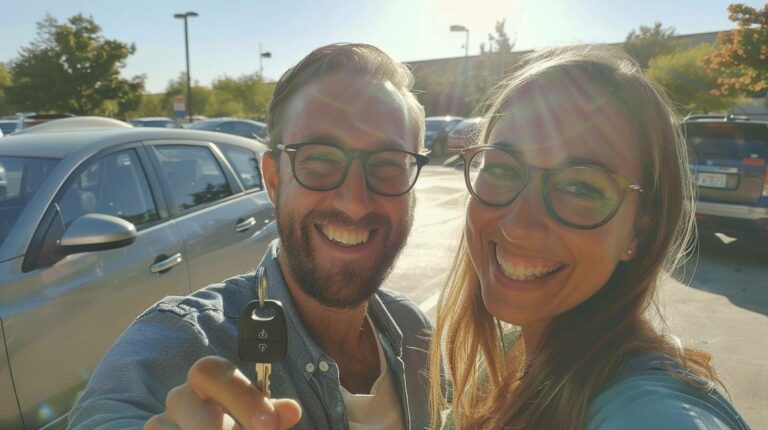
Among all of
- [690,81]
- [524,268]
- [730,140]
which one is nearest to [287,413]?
[524,268]

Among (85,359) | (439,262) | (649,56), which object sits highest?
(649,56)

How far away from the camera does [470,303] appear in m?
1.87

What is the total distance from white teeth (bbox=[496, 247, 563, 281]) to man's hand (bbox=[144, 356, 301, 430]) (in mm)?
864

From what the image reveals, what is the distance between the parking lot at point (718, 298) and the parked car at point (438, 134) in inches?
499

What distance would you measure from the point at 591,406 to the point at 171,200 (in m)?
2.74

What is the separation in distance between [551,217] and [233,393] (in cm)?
96

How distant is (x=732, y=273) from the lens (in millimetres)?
6215

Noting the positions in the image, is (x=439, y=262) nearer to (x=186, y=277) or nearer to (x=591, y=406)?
(x=186, y=277)

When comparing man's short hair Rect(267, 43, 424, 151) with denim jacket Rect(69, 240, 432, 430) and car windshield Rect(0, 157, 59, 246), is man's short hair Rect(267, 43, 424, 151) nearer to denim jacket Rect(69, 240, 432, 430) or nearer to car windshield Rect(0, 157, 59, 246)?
denim jacket Rect(69, 240, 432, 430)

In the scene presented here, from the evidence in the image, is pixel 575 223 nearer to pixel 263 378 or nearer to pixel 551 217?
pixel 551 217

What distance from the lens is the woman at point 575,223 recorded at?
1269 mm

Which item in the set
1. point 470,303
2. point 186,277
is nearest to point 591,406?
point 470,303

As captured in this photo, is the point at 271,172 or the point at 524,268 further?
the point at 271,172

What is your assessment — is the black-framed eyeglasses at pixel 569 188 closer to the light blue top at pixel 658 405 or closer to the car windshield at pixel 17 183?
the light blue top at pixel 658 405
